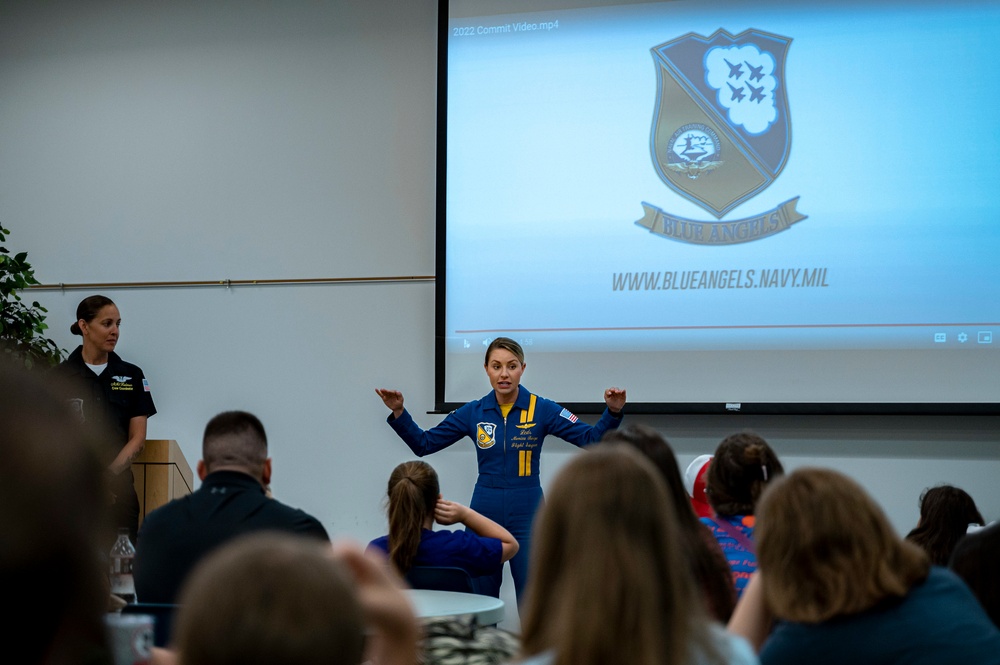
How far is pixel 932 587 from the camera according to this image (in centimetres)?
147

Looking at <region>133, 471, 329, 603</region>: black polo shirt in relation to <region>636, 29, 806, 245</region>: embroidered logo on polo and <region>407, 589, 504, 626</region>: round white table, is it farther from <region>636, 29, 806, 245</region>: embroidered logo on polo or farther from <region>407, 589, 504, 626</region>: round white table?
<region>636, 29, 806, 245</region>: embroidered logo on polo

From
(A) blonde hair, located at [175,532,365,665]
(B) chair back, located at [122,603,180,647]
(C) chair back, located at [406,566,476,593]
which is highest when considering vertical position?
(A) blonde hair, located at [175,532,365,665]

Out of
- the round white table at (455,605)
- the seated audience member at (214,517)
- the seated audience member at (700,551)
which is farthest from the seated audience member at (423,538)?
the seated audience member at (700,551)

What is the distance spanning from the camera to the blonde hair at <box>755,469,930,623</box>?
1.45m

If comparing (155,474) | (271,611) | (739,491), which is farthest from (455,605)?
(155,474)

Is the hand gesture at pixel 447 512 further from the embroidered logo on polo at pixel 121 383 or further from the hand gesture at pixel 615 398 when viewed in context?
the embroidered logo on polo at pixel 121 383

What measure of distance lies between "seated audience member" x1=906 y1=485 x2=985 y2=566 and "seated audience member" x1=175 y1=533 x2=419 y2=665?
2543mm

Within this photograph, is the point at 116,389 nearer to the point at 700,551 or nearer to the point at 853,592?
the point at 700,551

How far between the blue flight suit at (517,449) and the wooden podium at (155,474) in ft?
4.16

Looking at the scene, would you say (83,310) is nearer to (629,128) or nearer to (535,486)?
(535,486)

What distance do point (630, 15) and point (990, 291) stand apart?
2278 mm

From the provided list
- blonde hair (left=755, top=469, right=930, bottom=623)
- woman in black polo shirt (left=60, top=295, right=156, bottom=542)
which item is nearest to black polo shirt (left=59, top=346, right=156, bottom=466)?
woman in black polo shirt (left=60, top=295, right=156, bottom=542)

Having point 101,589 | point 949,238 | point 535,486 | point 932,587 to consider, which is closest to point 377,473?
point 535,486

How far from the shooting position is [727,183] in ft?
16.2
